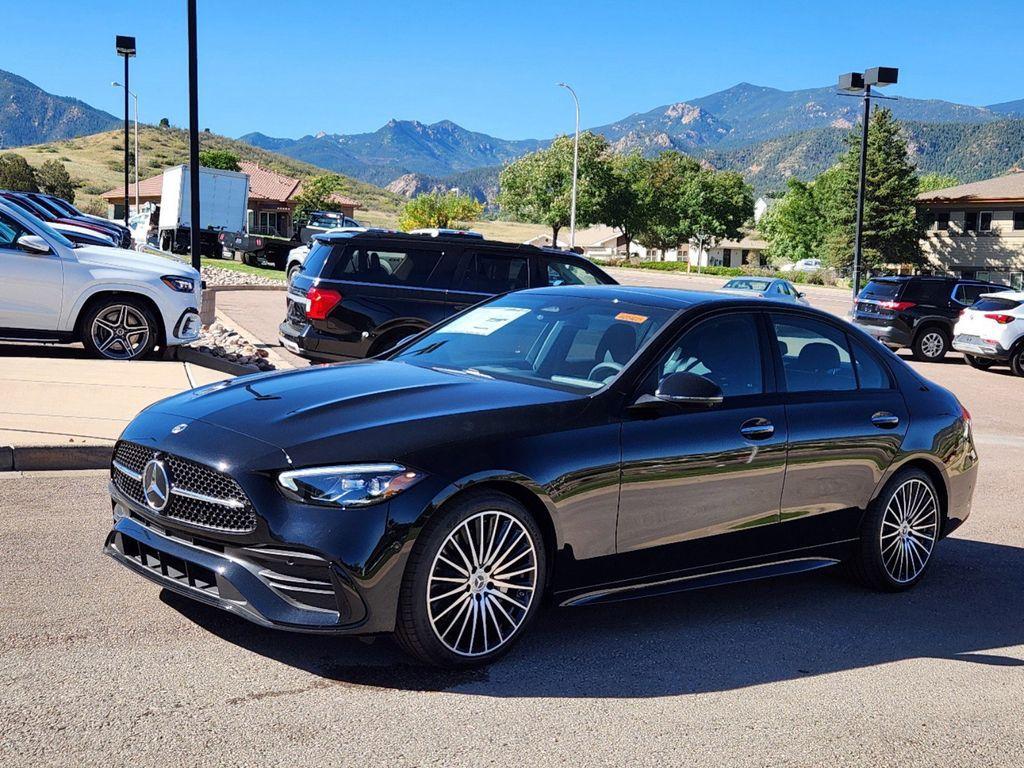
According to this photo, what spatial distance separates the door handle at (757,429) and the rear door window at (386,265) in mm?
7630

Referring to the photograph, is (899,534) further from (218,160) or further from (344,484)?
(218,160)

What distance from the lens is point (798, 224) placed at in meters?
115

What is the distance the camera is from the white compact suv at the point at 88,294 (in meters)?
12.4

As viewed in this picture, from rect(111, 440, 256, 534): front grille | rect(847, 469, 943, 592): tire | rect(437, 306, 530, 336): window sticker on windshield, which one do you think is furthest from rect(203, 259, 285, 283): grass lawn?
rect(111, 440, 256, 534): front grille

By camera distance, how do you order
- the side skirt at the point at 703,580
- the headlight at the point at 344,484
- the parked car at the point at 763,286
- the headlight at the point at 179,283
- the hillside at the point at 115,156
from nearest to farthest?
the headlight at the point at 344,484 < the side skirt at the point at 703,580 < the headlight at the point at 179,283 < the parked car at the point at 763,286 < the hillside at the point at 115,156

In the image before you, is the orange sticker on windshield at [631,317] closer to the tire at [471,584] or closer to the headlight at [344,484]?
the tire at [471,584]

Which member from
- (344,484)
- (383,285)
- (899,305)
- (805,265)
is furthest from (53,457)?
(805,265)

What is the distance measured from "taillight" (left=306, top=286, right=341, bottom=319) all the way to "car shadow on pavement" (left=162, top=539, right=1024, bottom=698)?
22.9 feet

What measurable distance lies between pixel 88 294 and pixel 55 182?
88440 mm

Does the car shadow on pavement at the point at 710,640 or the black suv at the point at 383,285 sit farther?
the black suv at the point at 383,285

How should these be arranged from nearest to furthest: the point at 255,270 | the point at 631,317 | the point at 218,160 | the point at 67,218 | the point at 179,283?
the point at 631,317 < the point at 179,283 < the point at 67,218 < the point at 255,270 < the point at 218,160

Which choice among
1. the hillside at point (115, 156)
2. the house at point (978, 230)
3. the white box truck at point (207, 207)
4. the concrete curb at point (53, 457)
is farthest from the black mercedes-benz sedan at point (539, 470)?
the hillside at point (115, 156)

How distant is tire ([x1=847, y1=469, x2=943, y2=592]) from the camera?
6.34 meters

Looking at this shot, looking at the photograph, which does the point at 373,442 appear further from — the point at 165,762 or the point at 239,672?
the point at 165,762
